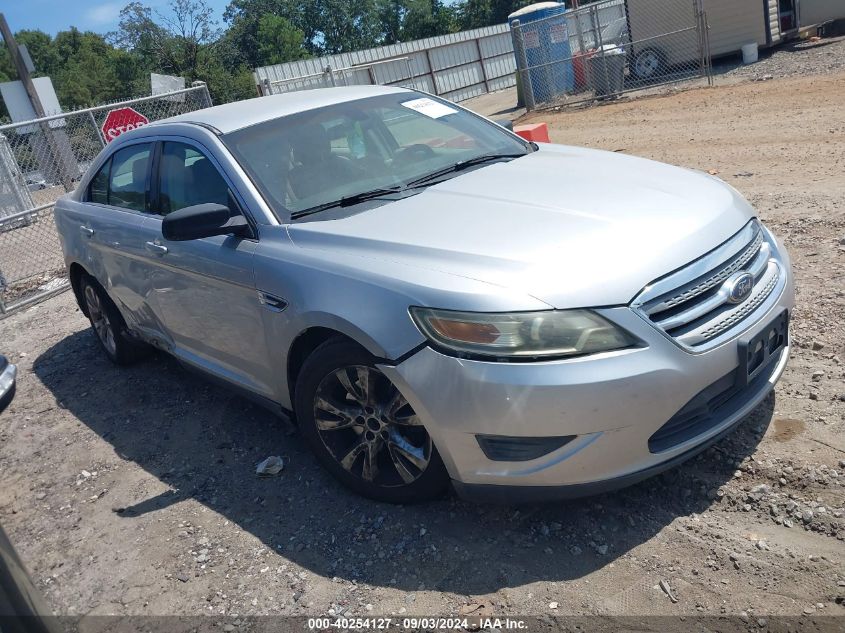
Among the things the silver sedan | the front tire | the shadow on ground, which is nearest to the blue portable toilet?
the silver sedan

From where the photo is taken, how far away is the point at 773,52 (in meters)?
17.4

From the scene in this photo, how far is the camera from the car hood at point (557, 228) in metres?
2.85

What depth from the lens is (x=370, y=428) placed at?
3311 mm

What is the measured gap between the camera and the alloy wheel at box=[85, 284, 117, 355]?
5.79 m

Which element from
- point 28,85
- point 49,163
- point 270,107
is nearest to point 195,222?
point 270,107

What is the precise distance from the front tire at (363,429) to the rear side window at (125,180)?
2.09 meters

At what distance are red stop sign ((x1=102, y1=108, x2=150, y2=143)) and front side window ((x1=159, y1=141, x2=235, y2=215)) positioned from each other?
708cm

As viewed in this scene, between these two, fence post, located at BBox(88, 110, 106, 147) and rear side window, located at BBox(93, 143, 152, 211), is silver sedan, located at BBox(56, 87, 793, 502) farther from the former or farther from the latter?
fence post, located at BBox(88, 110, 106, 147)

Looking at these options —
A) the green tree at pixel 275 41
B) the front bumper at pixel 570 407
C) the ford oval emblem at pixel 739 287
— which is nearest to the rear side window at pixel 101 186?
the front bumper at pixel 570 407

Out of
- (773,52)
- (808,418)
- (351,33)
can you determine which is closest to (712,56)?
(773,52)

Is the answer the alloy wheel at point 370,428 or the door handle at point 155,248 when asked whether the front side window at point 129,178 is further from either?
the alloy wheel at point 370,428

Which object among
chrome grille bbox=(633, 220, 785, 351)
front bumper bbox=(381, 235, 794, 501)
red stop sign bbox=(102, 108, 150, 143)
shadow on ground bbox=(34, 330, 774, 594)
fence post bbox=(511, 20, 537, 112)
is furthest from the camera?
fence post bbox=(511, 20, 537, 112)

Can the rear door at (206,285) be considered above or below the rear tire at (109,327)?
above

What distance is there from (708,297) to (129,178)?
12.3ft
